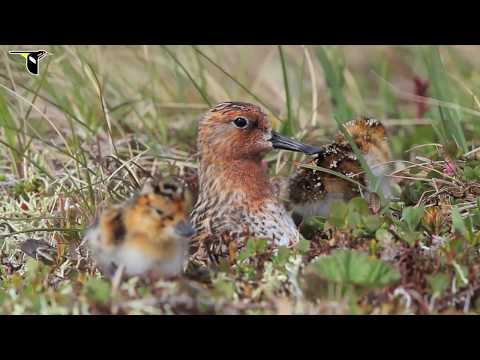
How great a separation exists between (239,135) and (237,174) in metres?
0.20

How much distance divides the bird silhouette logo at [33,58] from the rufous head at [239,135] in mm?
1489

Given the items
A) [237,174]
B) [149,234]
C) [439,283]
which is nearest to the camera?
[439,283]

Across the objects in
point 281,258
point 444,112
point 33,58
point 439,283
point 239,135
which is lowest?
point 439,283

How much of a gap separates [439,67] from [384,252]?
2.18 metres

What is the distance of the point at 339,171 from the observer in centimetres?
518

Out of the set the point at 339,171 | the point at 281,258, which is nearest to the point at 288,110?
the point at 339,171

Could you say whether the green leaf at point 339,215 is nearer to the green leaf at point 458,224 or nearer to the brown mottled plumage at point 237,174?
the brown mottled plumage at point 237,174

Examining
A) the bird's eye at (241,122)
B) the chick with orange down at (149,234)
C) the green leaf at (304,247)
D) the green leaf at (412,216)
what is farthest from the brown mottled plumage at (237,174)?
the chick with orange down at (149,234)

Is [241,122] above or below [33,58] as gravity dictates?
below

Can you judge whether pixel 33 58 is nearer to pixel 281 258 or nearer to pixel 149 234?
pixel 149 234

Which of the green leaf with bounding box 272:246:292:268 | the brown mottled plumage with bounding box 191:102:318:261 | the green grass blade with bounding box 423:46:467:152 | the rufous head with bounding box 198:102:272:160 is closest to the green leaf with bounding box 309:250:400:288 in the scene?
the green leaf with bounding box 272:246:292:268

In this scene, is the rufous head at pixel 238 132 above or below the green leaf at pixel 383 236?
above

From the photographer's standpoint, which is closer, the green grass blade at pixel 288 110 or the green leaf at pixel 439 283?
the green leaf at pixel 439 283

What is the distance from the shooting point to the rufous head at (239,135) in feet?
15.9
